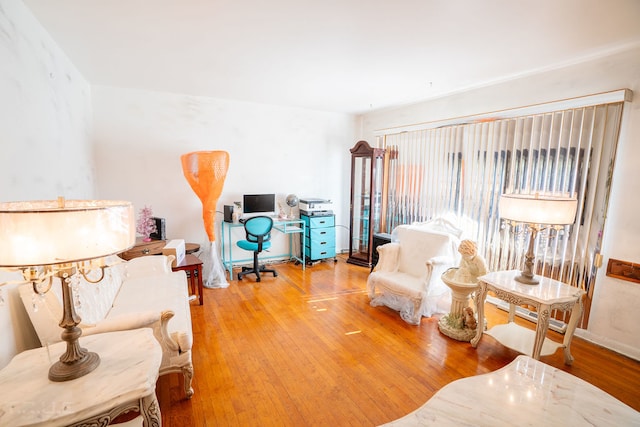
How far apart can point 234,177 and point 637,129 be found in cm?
430

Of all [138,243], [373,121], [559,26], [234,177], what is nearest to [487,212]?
[559,26]

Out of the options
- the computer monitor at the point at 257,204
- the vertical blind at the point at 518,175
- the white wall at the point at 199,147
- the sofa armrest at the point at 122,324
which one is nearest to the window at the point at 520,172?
the vertical blind at the point at 518,175

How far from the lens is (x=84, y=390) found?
110cm

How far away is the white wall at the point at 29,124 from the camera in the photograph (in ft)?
4.90

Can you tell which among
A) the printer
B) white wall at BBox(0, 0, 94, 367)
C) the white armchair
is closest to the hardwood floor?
the white armchair

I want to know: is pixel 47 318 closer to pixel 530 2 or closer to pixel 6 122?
pixel 6 122

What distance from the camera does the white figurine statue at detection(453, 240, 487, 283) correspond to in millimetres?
2611

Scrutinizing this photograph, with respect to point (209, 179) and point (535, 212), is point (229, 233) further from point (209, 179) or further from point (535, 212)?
point (535, 212)

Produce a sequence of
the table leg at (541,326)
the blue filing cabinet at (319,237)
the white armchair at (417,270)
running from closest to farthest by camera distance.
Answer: the table leg at (541,326), the white armchair at (417,270), the blue filing cabinet at (319,237)

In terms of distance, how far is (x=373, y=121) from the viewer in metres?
4.92

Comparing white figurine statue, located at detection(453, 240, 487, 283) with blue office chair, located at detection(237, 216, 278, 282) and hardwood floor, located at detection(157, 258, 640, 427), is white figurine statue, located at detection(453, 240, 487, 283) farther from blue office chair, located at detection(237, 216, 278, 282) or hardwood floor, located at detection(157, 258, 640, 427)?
blue office chair, located at detection(237, 216, 278, 282)

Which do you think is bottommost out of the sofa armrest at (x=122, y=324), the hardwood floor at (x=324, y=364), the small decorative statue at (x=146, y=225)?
the hardwood floor at (x=324, y=364)

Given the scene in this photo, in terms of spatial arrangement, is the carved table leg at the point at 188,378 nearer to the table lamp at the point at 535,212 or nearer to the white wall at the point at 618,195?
the table lamp at the point at 535,212

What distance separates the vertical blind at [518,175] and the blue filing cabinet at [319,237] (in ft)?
4.05
